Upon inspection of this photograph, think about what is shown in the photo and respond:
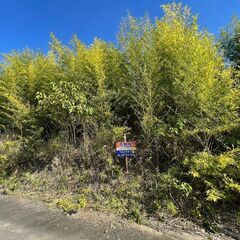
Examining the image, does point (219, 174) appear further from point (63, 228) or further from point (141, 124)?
point (63, 228)

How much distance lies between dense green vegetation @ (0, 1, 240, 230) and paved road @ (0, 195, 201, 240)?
0.27 meters

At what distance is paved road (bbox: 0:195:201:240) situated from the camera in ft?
10.3

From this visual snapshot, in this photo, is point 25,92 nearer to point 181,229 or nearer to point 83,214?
point 83,214

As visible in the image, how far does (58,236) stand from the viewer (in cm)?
320

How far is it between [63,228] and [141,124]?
1988mm

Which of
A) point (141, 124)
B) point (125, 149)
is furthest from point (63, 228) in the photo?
point (141, 124)

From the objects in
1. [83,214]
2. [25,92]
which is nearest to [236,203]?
[83,214]

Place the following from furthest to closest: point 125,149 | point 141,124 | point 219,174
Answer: point 141,124 → point 125,149 → point 219,174

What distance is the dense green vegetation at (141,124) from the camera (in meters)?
3.68

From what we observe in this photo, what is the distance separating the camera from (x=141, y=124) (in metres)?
4.53

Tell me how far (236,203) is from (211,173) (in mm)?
526

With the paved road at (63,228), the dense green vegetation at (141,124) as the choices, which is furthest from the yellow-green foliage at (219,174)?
the paved road at (63,228)

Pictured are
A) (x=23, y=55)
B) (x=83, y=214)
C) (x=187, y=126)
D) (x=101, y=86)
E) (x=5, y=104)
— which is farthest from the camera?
(x=23, y=55)

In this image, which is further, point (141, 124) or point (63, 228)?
point (141, 124)
